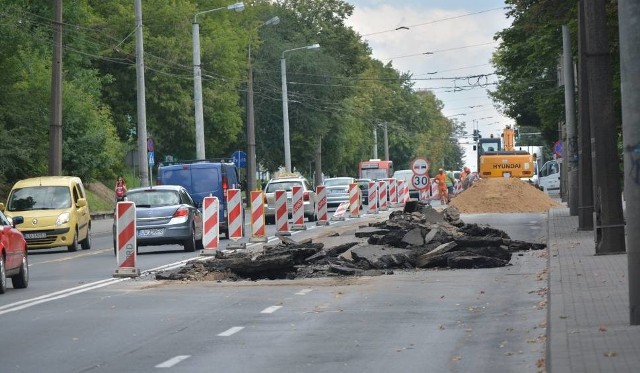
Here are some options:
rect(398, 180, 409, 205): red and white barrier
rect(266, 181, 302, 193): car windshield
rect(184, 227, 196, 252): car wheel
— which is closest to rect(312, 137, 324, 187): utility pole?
rect(398, 180, 409, 205): red and white barrier

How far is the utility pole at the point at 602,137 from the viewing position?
→ 24.0 metres

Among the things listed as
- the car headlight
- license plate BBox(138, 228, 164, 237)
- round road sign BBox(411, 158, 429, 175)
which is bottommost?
license plate BBox(138, 228, 164, 237)

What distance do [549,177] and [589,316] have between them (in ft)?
283

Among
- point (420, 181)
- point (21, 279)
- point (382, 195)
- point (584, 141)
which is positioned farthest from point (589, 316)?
point (382, 195)

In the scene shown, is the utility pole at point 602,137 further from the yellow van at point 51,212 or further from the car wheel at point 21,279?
the yellow van at point 51,212

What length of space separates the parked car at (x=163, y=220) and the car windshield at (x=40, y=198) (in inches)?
151

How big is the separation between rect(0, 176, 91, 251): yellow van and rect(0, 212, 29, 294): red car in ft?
38.5

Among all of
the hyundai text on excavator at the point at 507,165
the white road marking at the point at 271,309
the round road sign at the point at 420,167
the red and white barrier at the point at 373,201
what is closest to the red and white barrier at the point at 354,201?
the round road sign at the point at 420,167

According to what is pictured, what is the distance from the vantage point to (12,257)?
2170 centimetres

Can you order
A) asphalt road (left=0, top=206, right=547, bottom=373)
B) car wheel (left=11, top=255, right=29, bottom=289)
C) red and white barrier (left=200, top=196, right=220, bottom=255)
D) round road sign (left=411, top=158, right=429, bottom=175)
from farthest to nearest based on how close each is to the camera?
1. round road sign (left=411, top=158, right=429, bottom=175)
2. red and white barrier (left=200, top=196, right=220, bottom=255)
3. car wheel (left=11, top=255, right=29, bottom=289)
4. asphalt road (left=0, top=206, right=547, bottom=373)

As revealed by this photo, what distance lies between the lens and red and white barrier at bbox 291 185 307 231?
132ft

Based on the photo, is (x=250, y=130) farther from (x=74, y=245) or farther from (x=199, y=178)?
(x=74, y=245)

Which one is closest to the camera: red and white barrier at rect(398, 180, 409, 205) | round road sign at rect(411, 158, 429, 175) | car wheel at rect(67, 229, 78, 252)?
car wheel at rect(67, 229, 78, 252)

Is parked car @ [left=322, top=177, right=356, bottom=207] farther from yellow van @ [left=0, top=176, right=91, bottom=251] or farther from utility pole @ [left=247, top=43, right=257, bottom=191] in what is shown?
yellow van @ [left=0, top=176, right=91, bottom=251]
